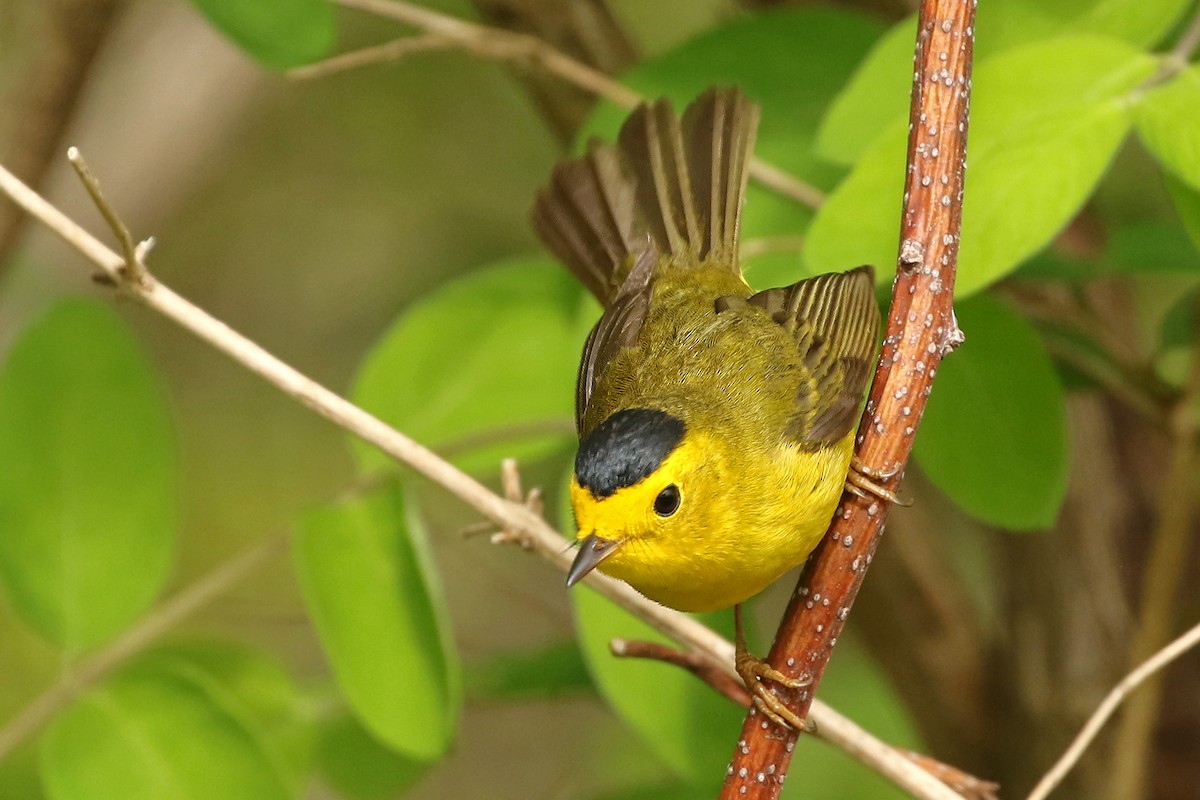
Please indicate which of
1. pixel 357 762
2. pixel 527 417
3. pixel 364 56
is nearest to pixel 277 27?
pixel 364 56

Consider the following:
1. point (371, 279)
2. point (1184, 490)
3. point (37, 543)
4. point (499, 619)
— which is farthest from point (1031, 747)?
point (371, 279)

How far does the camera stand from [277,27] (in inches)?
69.0

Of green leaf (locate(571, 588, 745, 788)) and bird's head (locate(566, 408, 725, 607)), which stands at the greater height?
bird's head (locate(566, 408, 725, 607))

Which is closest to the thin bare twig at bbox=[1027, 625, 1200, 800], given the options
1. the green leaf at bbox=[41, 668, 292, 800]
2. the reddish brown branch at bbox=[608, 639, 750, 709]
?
the reddish brown branch at bbox=[608, 639, 750, 709]

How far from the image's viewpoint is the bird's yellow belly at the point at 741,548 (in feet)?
4.91

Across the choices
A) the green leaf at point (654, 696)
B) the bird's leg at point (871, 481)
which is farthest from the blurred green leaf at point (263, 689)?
the bird's leg at point (871, 481)

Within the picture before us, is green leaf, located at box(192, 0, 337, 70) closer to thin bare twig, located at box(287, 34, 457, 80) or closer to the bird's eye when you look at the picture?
thin bare twig, located at box(287, 34, 457, 80)

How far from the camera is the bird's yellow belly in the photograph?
1495mm

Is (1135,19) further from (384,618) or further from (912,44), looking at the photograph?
(384,618)

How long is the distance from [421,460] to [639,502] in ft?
0.85

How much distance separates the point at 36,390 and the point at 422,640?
25.9 inches

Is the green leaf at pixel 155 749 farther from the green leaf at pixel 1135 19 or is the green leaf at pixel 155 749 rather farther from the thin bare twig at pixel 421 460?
the green leaf at pixel 1135 19

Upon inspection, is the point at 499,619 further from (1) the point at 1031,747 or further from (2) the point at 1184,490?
(2) the point at 1184,490

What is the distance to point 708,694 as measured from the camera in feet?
5.70
